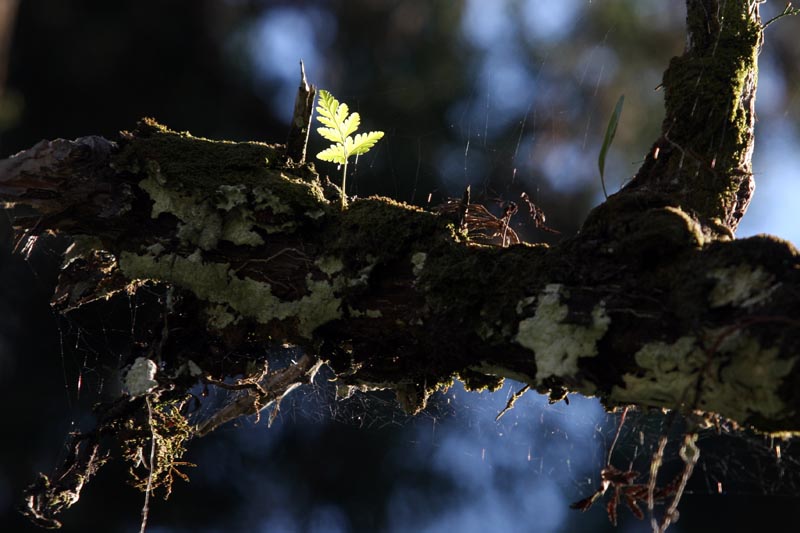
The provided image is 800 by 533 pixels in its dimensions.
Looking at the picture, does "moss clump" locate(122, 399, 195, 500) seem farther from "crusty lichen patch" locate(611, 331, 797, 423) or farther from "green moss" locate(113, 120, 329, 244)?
"crusty lichen patch" locate(611, 331, 797, 423)

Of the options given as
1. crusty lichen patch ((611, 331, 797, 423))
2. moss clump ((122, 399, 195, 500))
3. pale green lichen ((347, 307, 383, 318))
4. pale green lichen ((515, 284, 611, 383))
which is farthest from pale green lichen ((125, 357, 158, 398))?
crusty lichen patch ((611, 331, 797, 423))

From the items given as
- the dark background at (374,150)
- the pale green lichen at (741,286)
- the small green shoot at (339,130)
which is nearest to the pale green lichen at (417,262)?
the small green shoot at (339,130)

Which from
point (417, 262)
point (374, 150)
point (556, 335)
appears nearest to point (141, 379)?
point (417, 262)

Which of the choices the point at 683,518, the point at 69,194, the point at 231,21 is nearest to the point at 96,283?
the point at 69,194

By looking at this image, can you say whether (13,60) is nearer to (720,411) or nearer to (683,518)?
(720,411)

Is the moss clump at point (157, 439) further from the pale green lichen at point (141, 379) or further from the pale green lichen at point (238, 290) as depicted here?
the pale green lichen at point (238, 290)
